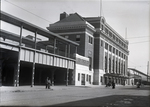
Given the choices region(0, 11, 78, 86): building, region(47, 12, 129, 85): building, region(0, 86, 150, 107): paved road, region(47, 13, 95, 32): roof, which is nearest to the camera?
region(0, 86, 150, 107): paved road

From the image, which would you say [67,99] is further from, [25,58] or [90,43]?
[90,43]

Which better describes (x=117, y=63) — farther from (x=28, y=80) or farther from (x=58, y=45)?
(x=28, y=80)

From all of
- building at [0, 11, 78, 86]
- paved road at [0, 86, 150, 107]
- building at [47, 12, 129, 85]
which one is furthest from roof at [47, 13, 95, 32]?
paved road at [0, 86, 150, 107]

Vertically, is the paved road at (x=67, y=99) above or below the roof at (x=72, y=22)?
below

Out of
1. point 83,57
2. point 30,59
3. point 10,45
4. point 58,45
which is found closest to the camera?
point 10,45

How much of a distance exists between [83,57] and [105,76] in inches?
691

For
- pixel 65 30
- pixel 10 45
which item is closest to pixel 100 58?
pixel 65 30

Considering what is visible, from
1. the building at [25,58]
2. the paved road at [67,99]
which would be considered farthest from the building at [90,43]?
the paved road at [67,99]

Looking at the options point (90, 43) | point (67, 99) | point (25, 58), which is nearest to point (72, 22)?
point (90, 43)

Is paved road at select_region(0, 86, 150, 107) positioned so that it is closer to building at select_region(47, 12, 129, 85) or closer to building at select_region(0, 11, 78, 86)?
building at select_region(0, 11, 78, 86)

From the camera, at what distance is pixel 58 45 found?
184 feet

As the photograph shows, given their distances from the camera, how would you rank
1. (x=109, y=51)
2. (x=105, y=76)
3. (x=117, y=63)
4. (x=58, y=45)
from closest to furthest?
(x=58, y=45) → (x=105, y=76) → (x=109, y=51) → (x=117, y=63)

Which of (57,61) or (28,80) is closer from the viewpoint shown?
(57,61)

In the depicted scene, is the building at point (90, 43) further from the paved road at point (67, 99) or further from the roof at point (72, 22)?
the paved road at point (67, 99)
